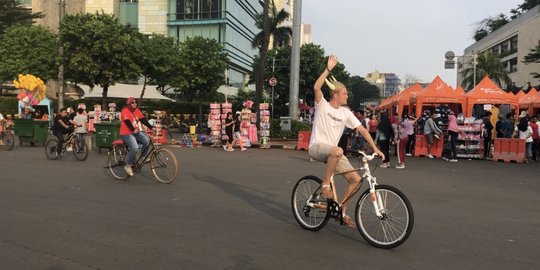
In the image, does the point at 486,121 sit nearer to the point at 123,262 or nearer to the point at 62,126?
the point at 62,126

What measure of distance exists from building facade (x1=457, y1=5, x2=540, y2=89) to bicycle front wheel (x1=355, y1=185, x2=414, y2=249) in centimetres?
4643

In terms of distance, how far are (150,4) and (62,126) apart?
48.8 m

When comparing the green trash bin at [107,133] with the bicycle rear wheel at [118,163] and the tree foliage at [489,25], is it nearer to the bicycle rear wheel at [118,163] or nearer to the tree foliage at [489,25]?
the bicycle rear wheel at [118,163]

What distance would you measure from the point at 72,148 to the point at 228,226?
9.44 m

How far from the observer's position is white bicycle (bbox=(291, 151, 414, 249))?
16.5ft

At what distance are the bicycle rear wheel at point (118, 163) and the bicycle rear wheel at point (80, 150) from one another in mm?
3989

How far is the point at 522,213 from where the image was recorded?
7238 mm

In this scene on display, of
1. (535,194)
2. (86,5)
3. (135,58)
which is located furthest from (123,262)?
(86,5)

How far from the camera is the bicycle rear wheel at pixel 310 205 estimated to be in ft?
19.0

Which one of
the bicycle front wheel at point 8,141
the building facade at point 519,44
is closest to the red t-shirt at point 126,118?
the bicycle front wheel at point 8,141

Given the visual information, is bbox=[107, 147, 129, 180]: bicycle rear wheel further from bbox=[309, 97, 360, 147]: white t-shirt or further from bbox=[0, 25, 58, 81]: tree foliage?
bbox=[0, 25, 58, 81]: tree foliage

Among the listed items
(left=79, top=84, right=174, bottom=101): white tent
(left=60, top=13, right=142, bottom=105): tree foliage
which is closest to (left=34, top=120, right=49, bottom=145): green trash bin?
(left=60, top=13, right=142, bottom=105): tree foliage

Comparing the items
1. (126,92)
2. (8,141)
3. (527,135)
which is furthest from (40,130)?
(126,92)

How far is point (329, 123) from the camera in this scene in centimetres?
565
